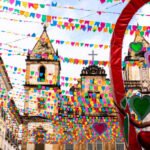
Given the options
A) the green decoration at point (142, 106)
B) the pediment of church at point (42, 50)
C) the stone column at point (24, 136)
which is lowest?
the stone column at point (24, 136)

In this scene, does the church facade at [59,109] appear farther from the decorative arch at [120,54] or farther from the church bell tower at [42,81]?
the decorative arch at [120,54]

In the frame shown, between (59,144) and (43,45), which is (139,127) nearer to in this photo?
(59,144)

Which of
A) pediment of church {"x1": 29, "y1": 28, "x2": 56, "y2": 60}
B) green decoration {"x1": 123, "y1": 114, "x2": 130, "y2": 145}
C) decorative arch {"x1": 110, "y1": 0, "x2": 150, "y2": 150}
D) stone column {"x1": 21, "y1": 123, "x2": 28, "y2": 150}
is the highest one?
pediment of church {"x1": 29, "y1": 28, "x2": 56, "y2": 60}

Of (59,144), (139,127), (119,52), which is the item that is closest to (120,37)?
(119,52)

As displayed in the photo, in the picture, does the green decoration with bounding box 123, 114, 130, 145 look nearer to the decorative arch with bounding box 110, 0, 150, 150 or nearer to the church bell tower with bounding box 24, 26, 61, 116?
the decorative arch with bounding box 110, 0, 150, 150

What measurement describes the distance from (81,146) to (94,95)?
5.12 meters

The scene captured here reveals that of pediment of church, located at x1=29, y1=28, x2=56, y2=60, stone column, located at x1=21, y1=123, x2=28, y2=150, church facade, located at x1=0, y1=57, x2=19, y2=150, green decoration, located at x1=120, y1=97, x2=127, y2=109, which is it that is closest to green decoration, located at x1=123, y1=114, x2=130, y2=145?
green decoration, located at x1=120, y1=97, x2=127, y2=109

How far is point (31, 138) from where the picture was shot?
106 feet

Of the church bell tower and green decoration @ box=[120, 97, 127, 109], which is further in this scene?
the church bell tower

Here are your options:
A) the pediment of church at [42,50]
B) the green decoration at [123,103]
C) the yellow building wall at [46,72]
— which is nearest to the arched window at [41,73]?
the yellow building wall at [46,72]

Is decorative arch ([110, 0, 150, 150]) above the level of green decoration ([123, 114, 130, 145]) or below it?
above

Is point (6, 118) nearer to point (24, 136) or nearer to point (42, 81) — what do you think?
point (24, 136)

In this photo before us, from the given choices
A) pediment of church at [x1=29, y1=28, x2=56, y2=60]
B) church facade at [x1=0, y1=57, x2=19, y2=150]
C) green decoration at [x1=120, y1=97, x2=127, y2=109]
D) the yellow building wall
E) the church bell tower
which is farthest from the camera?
pediment of church at [x1=29, y1=28, x2=56, y2=60]

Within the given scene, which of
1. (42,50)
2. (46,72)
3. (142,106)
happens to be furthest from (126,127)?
(42,50)
